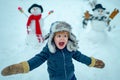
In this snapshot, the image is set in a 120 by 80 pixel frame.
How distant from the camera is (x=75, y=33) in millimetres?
3828

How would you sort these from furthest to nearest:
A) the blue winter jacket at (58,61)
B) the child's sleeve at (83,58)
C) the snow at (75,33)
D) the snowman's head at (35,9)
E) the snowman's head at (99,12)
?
the snowman's head at (99,12) < the snowman's head at (35,9) < the snow at (75,33) < the child's sleeve at (83,58) < the blue winter jacket at (58,61)

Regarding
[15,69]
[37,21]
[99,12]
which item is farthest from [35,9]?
[15,69]

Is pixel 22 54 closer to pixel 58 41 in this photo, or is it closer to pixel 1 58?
pixel 1 58

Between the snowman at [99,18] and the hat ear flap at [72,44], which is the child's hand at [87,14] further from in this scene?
the hat ear flap at [72,44]

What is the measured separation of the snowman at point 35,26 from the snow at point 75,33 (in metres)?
0.15

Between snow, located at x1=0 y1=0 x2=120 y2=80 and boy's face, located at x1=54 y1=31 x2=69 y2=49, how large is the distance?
822mm

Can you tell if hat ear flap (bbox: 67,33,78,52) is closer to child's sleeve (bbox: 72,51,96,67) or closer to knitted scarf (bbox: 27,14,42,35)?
child's sleeve (bbox: 72,51,96,67)

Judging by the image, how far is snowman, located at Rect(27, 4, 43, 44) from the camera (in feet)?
11.2

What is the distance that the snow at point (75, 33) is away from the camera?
2721mm

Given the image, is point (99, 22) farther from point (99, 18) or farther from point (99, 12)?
point (99, 12)

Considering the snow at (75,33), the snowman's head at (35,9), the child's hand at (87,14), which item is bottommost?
the snow at (75,33)

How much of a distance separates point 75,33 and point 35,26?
806 millimetres

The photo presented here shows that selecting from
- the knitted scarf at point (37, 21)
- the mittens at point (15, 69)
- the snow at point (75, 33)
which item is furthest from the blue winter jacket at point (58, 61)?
the knitted scarf at point (37, 21)

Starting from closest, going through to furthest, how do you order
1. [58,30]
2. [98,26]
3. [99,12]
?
[58,30], [99,12], [98,26]
